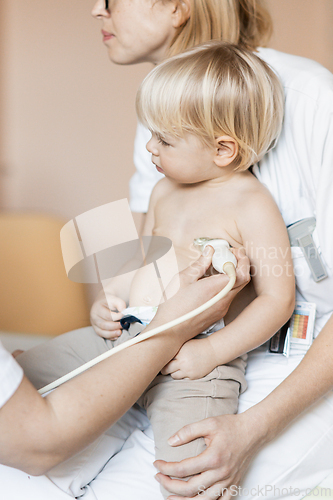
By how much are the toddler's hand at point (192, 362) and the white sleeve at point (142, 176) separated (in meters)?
0.43

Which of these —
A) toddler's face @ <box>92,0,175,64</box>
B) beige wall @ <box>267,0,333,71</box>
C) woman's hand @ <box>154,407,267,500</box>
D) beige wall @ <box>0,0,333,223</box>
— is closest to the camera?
woman's hand @ <box>154,407,267,500</box>

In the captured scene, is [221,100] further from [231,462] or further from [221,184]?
[231,462]

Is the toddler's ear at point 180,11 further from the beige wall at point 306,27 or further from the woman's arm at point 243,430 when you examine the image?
the beige wall at point 306,27

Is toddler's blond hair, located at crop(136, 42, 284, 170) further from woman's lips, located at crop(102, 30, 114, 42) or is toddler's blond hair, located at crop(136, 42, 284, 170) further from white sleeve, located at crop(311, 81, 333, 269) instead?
woman's lips, located at crop(102, 30, 114, 42)

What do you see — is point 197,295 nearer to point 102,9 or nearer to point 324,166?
point 324,166

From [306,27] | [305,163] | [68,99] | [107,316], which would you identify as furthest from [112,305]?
[306,27]

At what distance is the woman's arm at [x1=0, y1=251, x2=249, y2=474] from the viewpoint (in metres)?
0.45

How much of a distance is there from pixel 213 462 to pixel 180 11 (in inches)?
28.6

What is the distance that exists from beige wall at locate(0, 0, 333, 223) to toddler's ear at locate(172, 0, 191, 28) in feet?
0.83

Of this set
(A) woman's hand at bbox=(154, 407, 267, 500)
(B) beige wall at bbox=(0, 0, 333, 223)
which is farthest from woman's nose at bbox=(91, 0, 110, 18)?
(A) woman's hand at bbox=(154, 407, 267, 500)

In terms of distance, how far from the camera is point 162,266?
0.67m

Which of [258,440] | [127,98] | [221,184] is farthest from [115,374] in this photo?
[127,98]

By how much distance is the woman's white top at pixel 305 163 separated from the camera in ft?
2.31

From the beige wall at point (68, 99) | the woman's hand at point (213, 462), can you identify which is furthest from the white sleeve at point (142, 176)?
the woman's hand at point (213, 462)
